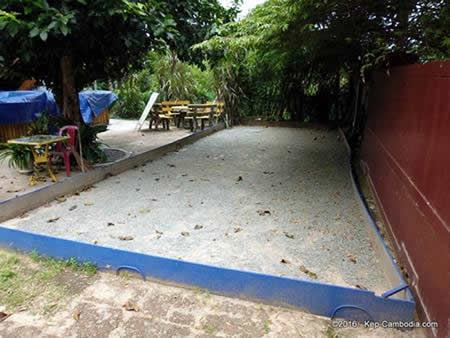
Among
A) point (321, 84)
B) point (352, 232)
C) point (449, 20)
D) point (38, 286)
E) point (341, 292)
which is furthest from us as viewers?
point (321, 84)

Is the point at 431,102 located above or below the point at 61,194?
above

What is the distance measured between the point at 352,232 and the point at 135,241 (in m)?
2.03

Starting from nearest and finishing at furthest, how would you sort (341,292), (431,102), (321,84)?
(341,292) → (431,102) → (321,84)

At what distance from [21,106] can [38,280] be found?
5.83m

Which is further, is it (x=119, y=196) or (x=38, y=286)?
(x=119, y=196)

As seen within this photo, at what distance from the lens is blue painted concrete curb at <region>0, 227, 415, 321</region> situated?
1.85m

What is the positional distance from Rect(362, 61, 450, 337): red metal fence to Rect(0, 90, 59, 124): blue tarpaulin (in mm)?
6354

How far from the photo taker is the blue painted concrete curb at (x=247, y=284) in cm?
185

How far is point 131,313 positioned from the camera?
1.98 m

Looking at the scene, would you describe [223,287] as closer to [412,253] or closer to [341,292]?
[341,292]

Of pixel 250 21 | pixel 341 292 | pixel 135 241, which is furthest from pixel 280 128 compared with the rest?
pixel 341 292

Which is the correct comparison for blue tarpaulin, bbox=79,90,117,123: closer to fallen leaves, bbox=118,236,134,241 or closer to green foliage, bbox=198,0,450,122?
Result: green foliage, bbox=198,0,450,122

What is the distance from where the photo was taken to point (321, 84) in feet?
31.5

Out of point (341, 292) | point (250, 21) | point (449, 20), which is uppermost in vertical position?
point (250, 21)
